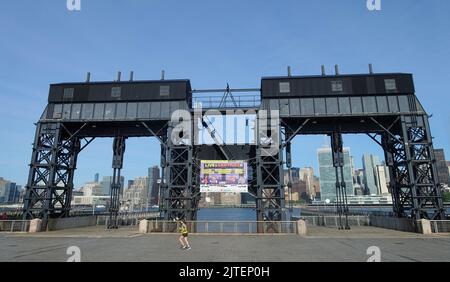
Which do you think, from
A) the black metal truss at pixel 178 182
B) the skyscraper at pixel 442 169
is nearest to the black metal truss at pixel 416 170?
the black metal truss at pixel 178 182

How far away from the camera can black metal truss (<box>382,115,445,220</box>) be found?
96.5 feet

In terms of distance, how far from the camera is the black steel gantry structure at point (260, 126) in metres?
31.7

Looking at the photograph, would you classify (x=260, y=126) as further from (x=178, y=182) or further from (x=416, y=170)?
(x=416, y=170)

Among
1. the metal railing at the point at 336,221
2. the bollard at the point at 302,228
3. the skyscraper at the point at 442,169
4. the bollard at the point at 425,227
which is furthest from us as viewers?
the skyscraper at the point at 442,169

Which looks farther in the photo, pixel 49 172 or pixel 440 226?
pixel 49 172

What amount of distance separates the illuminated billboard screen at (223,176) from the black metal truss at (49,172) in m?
18.3

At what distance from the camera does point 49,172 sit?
110ft

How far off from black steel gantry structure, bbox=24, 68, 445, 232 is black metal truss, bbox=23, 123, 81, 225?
110 mm

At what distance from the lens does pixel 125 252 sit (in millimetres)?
14992

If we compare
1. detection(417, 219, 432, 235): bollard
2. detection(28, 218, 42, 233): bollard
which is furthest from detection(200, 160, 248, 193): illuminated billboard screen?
Answer: detection(28, 218, 42, 233): bollard

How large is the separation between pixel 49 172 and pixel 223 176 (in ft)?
69.1

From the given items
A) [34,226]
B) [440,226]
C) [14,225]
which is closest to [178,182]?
[34,226]

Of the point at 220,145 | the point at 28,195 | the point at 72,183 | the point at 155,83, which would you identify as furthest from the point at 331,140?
Result: the point at 28,195

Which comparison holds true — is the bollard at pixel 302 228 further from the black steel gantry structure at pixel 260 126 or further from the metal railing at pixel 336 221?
the metal railing at pixel 336 221
